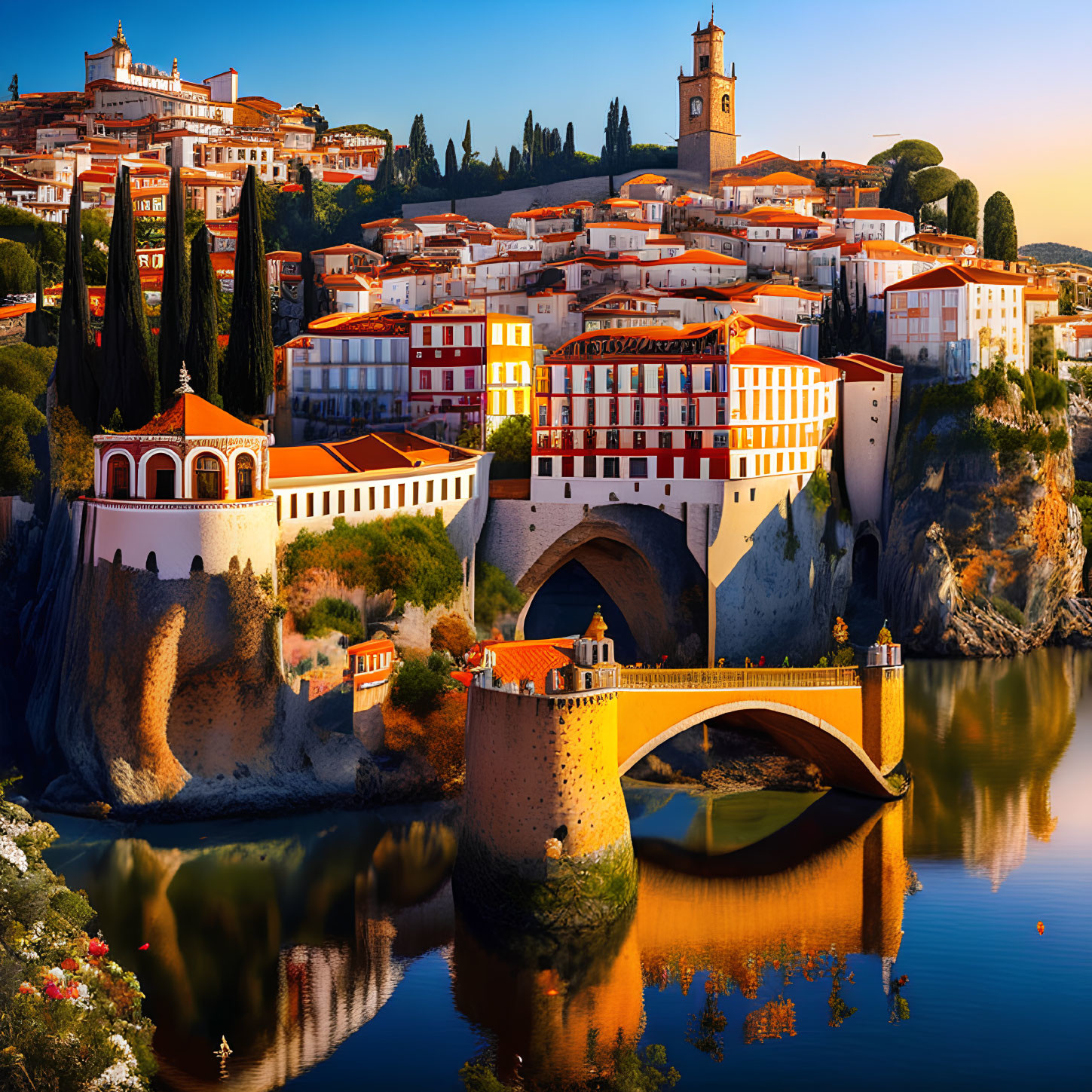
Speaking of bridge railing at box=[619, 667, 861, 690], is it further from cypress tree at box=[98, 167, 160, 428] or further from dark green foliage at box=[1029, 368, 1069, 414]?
dark green foliage at box=[1029, 368, 1069, 414]

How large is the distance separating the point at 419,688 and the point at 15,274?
3207 cm

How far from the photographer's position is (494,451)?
56.1 metres

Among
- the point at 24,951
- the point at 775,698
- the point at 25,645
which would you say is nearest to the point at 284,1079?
the point at 24,951

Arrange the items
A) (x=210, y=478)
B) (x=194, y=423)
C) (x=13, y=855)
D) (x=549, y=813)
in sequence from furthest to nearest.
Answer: (x=194, y=423), (x=210, y=478), (x=549, y=813), (x=13, y=855)

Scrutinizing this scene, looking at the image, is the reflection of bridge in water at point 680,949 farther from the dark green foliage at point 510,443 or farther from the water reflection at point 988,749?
the dark green foliage at point 510,443

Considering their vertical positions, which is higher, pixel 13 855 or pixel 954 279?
pixel 954 279

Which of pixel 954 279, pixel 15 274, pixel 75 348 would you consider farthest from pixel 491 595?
pixel 15 274

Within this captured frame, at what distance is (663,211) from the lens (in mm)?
85750

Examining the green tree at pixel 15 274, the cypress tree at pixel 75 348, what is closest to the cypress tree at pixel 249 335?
the cypress tree at pixel 75 348

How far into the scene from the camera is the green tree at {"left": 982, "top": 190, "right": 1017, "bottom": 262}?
85.5 m

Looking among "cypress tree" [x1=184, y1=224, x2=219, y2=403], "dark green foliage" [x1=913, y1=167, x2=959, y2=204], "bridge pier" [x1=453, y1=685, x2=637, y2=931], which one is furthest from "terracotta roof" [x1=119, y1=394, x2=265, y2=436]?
"dark green foliage" [x1=913, y1=167, x2=959, y2=204]

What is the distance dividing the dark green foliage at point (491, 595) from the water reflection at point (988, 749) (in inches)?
516

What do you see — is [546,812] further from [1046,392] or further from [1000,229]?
[1000,229]

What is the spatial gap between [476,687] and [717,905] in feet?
24.6
